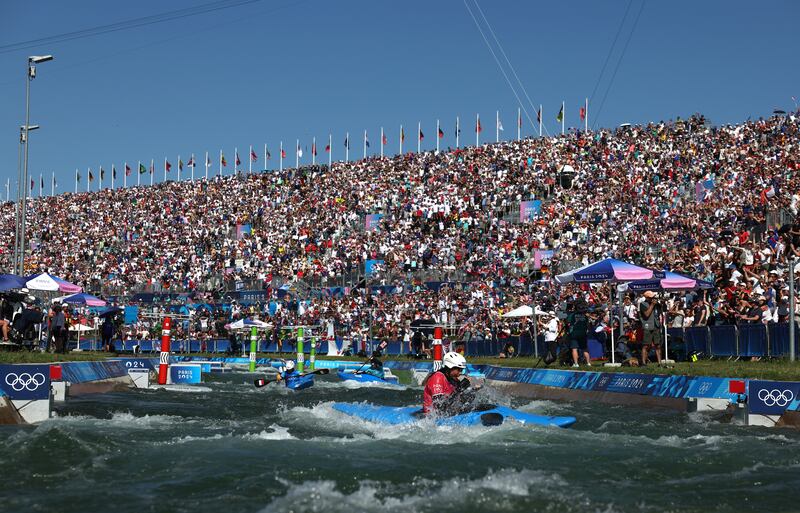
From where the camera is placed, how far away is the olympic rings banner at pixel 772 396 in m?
16.0

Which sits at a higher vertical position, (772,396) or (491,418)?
(772,396)

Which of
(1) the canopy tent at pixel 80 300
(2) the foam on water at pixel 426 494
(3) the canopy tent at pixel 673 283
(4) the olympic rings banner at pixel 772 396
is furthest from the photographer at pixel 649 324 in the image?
(1) the canopy tent at pixel 80 300

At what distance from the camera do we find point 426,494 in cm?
1027

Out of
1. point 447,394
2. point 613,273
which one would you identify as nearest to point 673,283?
point 613,273

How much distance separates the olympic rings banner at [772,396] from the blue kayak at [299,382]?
46.8 ft

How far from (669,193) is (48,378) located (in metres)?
33.7

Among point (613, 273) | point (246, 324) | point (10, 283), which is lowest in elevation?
point (246, 324)

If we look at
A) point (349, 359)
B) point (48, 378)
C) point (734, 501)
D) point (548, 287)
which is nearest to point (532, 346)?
point (548, 287)

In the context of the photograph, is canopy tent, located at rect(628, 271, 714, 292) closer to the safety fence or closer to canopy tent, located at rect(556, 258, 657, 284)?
canopy tent, located at rect(556, 258, 657, 284)

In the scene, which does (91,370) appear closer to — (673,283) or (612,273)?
(612,273)

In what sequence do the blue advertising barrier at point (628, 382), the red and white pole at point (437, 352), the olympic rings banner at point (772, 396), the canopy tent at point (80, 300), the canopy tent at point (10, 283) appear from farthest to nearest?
Answer: the canopy tent at point (80, 300)
the canopy tent at point (10, 283)
the red and white pole at point (437, 352)
the blue advertising barrier at point (628, 382)
the olympic rings banner at point (772, 396)

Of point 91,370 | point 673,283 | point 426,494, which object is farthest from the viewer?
point 673,283

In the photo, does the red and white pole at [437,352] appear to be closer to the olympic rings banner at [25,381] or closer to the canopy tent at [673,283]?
the olympic rings banner at [25,381]

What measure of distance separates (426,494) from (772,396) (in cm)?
815
